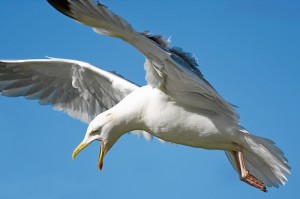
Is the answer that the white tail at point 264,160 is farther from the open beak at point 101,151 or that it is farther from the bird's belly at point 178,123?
the open beak at point 101,151

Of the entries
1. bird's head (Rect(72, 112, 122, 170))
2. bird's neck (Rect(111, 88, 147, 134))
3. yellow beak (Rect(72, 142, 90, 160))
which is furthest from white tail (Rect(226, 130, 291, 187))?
yellow beak (Rect(72, 142, 90, 160))

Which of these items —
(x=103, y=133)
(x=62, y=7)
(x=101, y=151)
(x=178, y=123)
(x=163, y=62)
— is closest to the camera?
(x=62, y=7)

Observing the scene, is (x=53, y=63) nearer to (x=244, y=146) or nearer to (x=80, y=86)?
(x=80, y=86)

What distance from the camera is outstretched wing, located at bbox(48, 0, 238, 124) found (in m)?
5.64

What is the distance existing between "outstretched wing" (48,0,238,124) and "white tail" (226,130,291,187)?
310mm

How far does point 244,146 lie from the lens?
7.09 metres

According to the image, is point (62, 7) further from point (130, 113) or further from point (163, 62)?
point (130, 113)

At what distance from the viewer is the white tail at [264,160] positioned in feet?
23.0

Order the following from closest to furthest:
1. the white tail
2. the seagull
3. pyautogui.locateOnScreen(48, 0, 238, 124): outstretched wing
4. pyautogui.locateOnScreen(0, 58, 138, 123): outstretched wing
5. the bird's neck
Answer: pyautogui.locateOnScreen(48, 0, 238, 124): outstretched wing
the seagull
the bird's neck
the white tail
pyautogui.locateOnScreen(0, 58, 138, 123): outstretched wing

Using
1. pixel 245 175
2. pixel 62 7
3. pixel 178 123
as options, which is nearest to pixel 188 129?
pixel 178 123

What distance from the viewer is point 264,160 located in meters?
7.17

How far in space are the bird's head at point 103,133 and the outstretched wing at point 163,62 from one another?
26.9 inches

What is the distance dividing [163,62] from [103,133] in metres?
1.38

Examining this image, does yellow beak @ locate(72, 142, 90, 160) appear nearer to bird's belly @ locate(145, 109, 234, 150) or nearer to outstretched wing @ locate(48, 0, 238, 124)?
bird's belly @ locate(145, 109, 234, 150)
